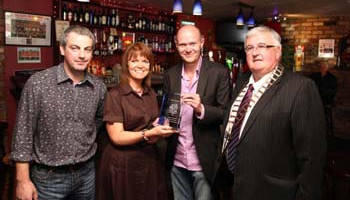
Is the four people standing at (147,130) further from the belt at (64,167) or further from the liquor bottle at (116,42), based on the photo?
the liquor bottle at (116,42)

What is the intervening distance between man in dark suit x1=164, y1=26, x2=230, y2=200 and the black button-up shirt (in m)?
0.59

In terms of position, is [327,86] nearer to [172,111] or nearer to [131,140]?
[172,111]

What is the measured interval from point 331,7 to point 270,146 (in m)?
5.92

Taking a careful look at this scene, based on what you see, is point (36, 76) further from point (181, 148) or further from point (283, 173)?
point (283, 173)

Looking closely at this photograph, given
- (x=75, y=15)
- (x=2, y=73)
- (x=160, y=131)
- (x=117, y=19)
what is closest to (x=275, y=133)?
(x=160, y=131)

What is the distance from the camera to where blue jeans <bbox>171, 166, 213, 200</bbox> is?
80.8 inches

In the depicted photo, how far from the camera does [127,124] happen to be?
1.81 meters

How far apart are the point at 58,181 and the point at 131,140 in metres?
0.43

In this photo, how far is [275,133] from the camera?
1585mm

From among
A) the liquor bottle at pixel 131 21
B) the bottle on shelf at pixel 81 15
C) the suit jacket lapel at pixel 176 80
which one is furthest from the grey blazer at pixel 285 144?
the liquor bottle at pixel 131 21

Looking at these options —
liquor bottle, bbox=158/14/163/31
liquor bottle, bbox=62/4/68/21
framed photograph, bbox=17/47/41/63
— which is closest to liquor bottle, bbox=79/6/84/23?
liquor bottle, bbox=62/4/68/21

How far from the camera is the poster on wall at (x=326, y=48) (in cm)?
761

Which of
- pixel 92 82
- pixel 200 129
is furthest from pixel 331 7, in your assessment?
pixel 92 82

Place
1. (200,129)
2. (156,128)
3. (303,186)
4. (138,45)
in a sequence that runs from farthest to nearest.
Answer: (200,129)
(138,45)
(156,128)
(303,186)
